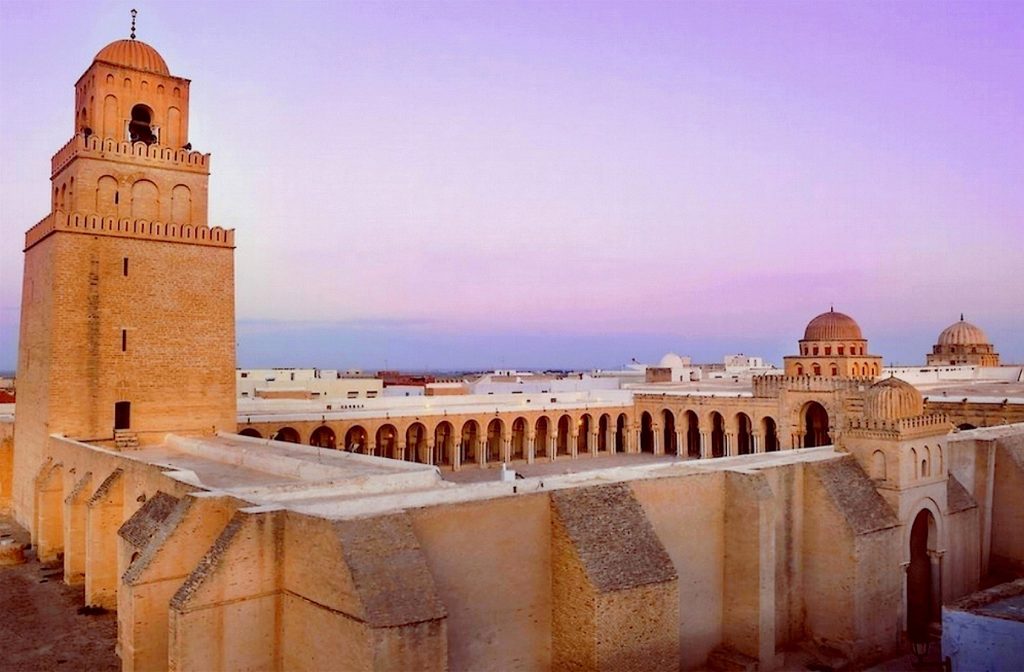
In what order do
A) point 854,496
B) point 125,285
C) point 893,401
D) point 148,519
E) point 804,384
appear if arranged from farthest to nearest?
point 804,384 → point 125,285 → point 893,401 → point 854,496 → point 148,519

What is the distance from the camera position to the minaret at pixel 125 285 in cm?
1972

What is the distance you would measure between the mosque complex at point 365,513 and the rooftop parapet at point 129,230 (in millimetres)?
51

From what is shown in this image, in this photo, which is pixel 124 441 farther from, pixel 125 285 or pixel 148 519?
pixel 148 519

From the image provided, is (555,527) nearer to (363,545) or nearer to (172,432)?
(363,545)

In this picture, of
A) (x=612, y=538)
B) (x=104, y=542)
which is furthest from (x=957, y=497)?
(x=104, y=542)

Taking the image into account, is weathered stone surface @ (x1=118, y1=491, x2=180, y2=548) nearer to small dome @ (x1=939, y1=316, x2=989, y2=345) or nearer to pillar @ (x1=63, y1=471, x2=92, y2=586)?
pillar @ (x1=63, y1=471, x2=92, y2=586)

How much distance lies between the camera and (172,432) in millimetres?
20797

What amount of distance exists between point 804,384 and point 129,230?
26.2 meters

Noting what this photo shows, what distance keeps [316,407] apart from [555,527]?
21.3m

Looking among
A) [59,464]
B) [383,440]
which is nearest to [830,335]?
[383,440]

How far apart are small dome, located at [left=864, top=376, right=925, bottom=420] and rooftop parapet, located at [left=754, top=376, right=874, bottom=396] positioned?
53.7ft

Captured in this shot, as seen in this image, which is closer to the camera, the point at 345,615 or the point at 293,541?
the point at 345,615

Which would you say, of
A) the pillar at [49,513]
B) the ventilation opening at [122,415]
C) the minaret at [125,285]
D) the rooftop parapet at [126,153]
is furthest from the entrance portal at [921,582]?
the rooftop parapet at [126,153]

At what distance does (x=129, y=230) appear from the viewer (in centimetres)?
2055
